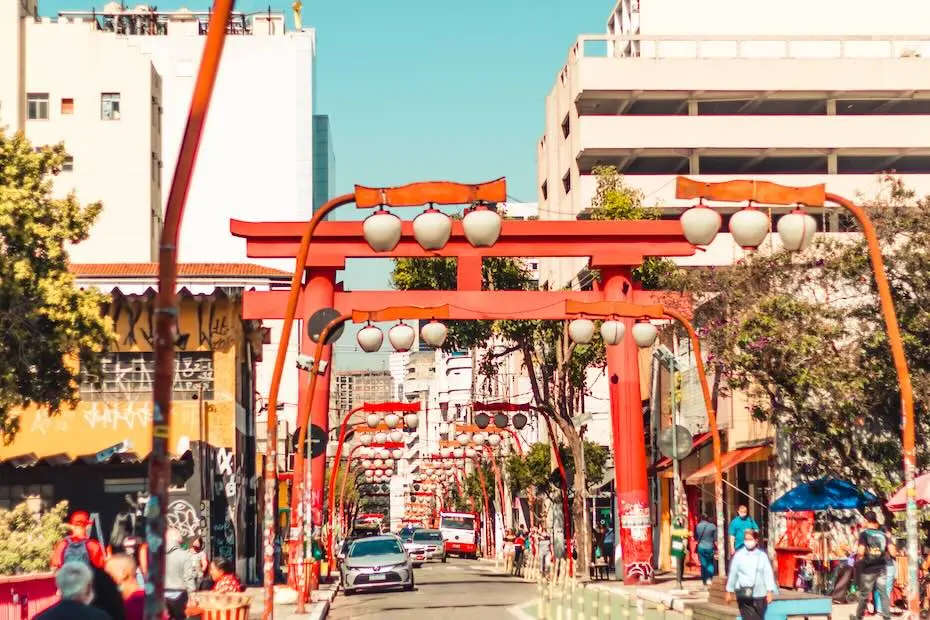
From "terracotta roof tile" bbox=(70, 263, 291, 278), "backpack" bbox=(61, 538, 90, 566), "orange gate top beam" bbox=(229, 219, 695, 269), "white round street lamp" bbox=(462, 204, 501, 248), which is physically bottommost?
"backpack" bbox=(61, 538, 90, 566)

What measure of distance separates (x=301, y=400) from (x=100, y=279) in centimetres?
1028

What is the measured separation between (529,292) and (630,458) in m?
5.05

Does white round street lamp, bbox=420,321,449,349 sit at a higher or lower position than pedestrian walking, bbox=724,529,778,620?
higher

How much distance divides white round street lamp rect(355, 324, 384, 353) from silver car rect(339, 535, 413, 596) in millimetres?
16876

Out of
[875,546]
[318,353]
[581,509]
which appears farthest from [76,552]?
[581,509]

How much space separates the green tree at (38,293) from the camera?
33812 mm

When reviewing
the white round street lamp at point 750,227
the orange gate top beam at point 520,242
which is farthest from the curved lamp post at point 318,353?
the white round street lamp at point 750,227

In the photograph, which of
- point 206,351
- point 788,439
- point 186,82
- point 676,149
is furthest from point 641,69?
point 788,439

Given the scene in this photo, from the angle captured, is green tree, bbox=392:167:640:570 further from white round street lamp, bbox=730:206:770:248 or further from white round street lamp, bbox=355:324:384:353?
white round street lamp, bbox=730:206:770:248

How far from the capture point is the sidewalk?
29519 mm

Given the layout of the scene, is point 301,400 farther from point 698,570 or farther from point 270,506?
point 698,570

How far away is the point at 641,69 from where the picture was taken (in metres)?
81.6

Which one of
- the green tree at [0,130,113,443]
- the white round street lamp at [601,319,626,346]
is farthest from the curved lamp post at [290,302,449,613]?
the green tree at [0,130,113,443]

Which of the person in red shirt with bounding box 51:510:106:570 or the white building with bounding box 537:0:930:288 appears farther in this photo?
the white building with bounding box 537:0:930:288
